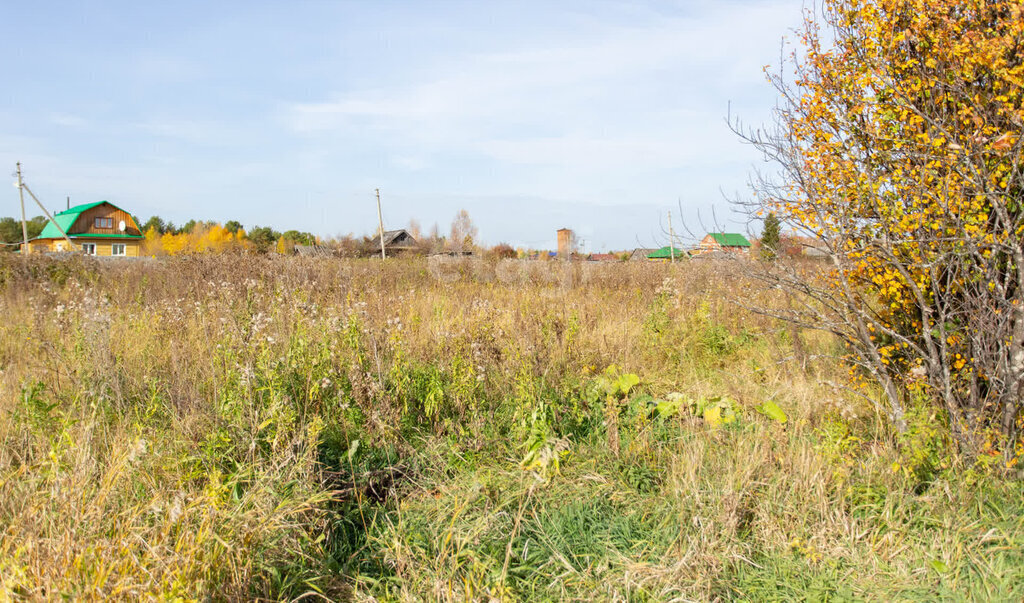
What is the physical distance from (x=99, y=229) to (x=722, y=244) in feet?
193

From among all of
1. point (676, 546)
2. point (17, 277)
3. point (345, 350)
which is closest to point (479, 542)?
point (676, 546)

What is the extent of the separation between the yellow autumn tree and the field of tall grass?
1.28 ft

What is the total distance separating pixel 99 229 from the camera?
4997cm

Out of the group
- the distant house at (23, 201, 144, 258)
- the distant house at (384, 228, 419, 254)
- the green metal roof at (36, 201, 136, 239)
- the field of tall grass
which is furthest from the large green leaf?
the green metal roof at (36, 201, 136, 239)

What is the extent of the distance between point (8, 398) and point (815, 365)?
5.63 metres

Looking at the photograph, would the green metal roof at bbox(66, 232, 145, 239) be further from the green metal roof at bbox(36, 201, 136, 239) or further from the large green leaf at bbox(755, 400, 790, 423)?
the large green leaf at bbox(755, 400, 790, 423)

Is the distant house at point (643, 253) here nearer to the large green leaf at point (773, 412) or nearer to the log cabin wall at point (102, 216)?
the large green leaf at point (773, 412)

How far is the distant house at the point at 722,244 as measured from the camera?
4.05 meters

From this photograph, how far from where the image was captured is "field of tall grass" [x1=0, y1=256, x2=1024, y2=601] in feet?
7.33

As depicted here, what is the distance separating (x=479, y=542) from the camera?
252cm

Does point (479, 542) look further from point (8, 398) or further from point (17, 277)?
point (17, 277)

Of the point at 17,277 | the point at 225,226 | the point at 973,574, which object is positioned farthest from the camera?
the point at 225,226

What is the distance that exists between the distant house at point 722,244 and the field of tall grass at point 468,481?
100cm

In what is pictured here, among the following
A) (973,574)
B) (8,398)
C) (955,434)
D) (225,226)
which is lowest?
(973,574)
